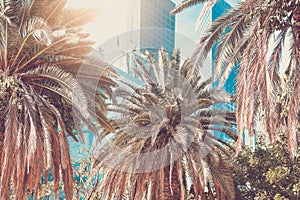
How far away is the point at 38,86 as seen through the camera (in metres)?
14.0

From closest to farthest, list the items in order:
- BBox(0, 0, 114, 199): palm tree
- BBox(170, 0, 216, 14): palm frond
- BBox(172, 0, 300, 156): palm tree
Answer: BBox(172, 0, 300, 156): palm tree < BBox(0, 0, 114, 199): palm tree < BBox(170, 0, 216, 14): palm frond

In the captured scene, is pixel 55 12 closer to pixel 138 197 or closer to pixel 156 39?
pixel 138 197

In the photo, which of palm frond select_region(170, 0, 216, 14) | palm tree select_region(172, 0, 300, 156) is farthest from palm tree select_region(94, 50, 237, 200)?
palm tree select_region(172, 0, 300, 156)

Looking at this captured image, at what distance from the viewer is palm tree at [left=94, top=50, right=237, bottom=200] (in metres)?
18.2

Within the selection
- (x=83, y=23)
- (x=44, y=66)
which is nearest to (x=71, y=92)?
(x=44, y=66)

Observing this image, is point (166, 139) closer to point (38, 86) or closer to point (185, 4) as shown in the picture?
point (38, 86)

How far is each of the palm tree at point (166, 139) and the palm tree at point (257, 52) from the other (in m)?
6.28

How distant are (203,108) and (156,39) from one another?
36595mm

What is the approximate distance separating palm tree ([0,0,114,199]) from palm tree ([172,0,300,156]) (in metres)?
3.40

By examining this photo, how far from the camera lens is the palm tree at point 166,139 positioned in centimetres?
1825

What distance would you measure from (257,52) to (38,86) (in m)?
6.43

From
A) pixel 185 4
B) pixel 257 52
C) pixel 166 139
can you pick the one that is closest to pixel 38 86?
pixel 185 4

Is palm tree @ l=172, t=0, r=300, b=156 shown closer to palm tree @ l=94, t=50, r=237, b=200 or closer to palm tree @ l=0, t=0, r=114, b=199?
palm tree @ l=0, t=0, r=114, b=199

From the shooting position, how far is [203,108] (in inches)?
770
